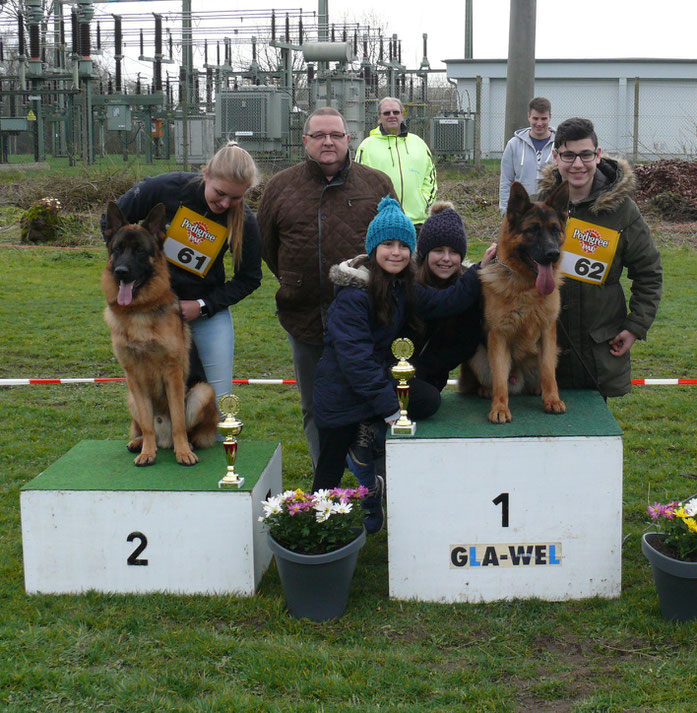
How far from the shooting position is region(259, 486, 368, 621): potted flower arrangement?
347 cm

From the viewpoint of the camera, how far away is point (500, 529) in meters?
3.67

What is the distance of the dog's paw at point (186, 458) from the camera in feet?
13.2

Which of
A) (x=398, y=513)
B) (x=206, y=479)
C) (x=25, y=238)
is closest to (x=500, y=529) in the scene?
(x=398, y=513)

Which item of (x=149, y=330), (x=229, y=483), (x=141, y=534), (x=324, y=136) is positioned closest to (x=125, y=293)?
(x=149, y=330)

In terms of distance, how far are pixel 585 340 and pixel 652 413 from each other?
244 centimetres

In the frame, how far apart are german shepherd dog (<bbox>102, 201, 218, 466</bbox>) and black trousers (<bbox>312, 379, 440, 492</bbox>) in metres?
0.63

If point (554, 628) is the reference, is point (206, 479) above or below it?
above

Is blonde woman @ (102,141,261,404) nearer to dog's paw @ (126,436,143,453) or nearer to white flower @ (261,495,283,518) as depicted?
dog's paw @ (126,436,143,453)

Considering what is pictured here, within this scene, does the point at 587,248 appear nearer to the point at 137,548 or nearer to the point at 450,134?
the point at 137,548

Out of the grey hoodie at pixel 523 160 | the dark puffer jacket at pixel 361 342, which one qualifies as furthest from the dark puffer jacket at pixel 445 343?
the grey hoodie at pixel 523 160

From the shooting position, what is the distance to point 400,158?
7238 mm

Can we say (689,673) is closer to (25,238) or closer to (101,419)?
(101,419)

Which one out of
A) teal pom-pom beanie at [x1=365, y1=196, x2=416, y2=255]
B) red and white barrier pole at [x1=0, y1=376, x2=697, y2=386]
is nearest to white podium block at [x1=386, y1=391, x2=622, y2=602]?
teal pom-pom beanie at [x1=365, y1=196, x2=416, y2=255]

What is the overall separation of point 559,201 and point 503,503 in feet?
4.49
